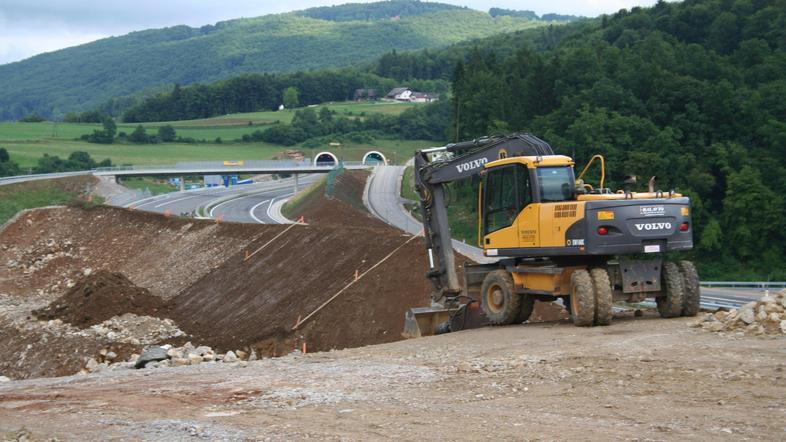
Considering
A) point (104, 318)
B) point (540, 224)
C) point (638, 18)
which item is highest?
point (638, 18)

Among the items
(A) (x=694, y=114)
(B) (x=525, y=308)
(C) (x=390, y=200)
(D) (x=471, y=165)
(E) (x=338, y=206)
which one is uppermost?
(A) (x=694, y=114)

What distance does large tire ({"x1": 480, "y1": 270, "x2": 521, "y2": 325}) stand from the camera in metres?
21.7

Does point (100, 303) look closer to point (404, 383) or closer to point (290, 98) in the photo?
point (404, 383)

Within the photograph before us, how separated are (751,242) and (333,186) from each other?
1334 inches

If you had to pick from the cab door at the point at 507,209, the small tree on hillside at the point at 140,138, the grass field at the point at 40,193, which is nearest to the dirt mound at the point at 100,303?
the cab door at the point at 507,209

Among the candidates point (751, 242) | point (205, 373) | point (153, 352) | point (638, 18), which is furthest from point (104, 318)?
point (638, 18)

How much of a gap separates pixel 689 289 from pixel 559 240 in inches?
118

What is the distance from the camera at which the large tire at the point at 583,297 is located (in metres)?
19.6

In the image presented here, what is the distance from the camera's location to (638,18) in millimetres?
108312

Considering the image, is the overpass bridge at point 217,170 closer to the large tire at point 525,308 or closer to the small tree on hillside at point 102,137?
the small tree on hillside at point 102,137

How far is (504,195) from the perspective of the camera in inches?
845

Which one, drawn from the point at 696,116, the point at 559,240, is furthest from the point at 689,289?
the point at 696,116

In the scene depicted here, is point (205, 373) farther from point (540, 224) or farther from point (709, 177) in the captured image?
point (709, 177)

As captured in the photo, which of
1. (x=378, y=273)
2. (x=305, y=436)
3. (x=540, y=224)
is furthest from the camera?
(x=378, y=273)
